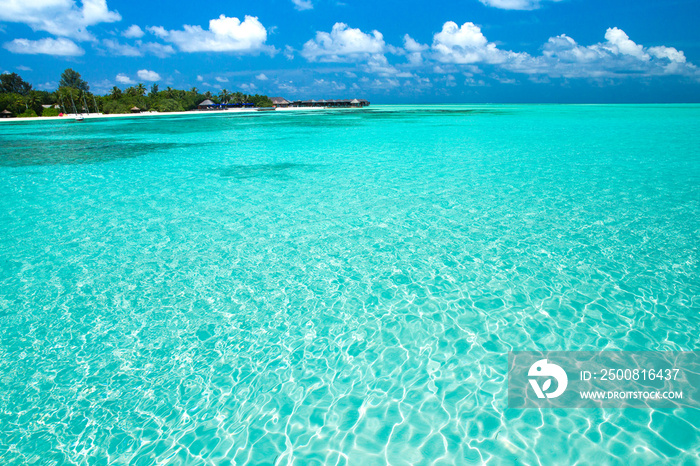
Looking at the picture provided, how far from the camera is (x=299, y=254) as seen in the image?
6570mm

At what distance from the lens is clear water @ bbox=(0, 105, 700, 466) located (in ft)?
10.5

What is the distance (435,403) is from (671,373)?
2.33 metres

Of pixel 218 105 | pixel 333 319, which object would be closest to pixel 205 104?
pixel 218 105

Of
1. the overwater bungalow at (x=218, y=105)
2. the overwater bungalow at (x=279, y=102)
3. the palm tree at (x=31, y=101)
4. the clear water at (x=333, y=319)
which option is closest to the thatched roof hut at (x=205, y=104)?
the overwater bungalow at (x=218, y=105)

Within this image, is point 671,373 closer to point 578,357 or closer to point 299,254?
point 578,357

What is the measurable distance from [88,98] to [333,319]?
286 ft

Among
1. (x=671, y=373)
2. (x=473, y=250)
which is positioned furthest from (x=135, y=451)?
(x=473, y=250)

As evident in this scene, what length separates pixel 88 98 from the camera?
238 feet

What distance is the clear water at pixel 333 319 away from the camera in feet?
10.5

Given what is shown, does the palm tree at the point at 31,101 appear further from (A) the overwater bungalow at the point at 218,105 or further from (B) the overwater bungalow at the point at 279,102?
(B) the overwater bungalow at the point at 279,102

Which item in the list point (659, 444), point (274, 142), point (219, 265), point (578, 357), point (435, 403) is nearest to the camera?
point (659, 444)

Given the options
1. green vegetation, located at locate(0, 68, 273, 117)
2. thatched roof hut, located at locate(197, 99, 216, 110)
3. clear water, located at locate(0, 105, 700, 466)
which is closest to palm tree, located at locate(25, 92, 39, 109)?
green vegetation, located at locate(0, 68, 273, 117)

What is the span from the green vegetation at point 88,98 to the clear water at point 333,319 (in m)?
74.5

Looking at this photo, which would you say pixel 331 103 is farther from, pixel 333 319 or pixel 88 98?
pixel 333 319
